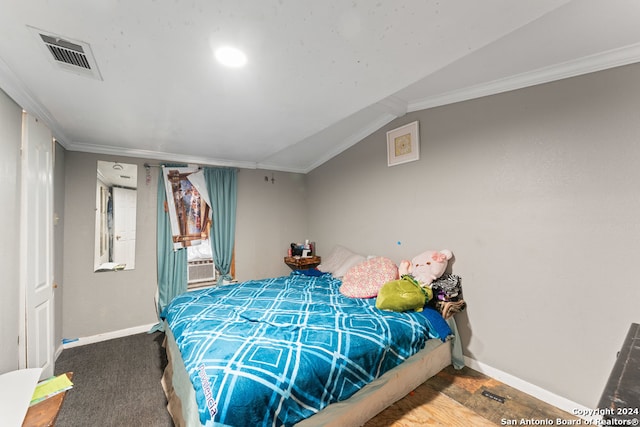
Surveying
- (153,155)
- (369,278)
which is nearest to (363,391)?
(369,278)

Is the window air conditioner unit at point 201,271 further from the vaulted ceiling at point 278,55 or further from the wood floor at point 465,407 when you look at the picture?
the wood floor at point 465,407

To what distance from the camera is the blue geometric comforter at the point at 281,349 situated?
1346mm

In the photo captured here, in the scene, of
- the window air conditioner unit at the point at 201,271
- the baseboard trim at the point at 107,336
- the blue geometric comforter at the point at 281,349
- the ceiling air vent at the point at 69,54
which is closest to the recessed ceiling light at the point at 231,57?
the ceiling air vent at the point at 69,54

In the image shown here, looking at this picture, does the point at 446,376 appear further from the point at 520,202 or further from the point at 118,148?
the point at 118,148

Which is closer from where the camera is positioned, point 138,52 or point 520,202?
A: point 138,52

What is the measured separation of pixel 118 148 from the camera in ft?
10.8

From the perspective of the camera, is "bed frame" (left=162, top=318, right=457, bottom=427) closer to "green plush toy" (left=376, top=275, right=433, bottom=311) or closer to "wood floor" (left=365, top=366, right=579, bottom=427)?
"wood floor" (left=365, top=366, right=579, bottom=427)

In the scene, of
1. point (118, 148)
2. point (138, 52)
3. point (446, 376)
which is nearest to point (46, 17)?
point (138, 52)

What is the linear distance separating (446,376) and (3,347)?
10.7ft

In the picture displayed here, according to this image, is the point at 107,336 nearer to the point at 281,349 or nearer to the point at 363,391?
the point at 281,349

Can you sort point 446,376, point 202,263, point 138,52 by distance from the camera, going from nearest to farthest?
1. point 138,52
2. point 446,376
3. point 202,263

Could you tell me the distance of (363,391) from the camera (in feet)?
5.81

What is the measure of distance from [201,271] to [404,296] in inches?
118

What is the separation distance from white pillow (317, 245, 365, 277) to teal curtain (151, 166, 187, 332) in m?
2.03
